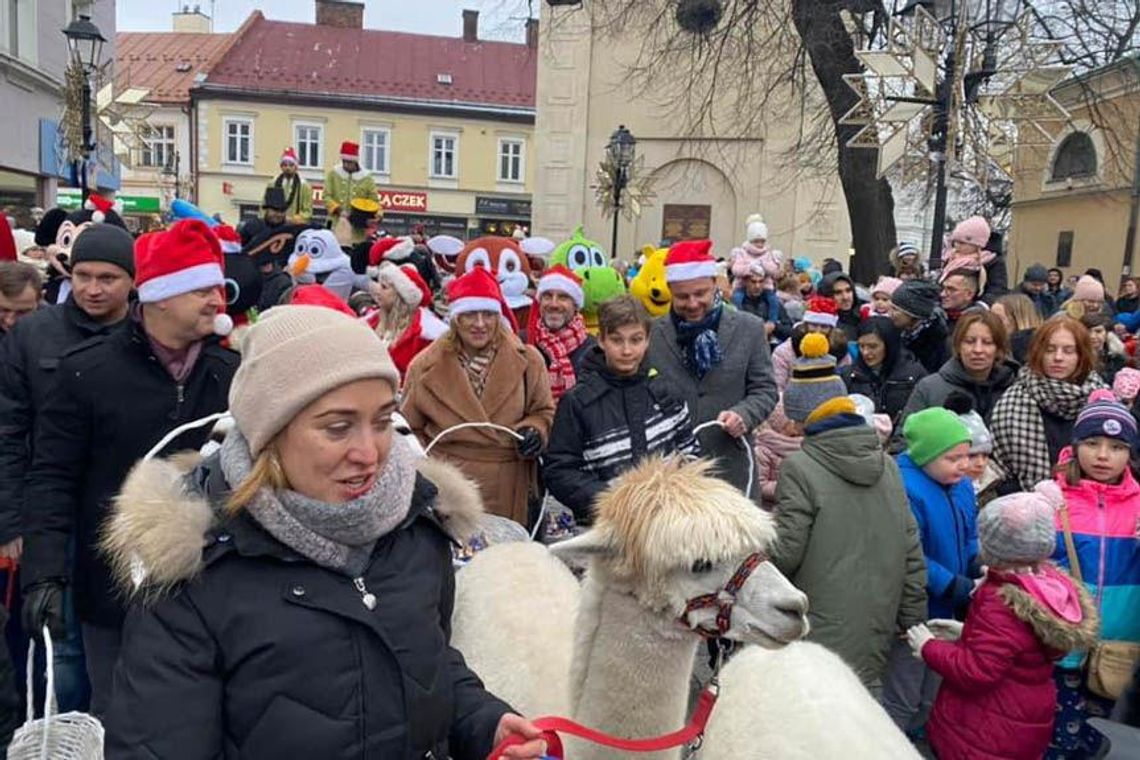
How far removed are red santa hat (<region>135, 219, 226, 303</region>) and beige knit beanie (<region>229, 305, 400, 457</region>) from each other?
1.51 meters

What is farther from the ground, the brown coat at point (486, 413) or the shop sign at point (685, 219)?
the shop sign at point (685, 219)

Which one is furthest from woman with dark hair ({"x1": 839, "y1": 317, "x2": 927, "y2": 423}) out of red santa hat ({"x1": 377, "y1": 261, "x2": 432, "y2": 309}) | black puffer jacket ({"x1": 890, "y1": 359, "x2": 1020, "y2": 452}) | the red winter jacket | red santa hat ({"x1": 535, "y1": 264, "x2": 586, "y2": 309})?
red santa hat ({"x1": 377, "y1": 261, "x2": 432, "y2": 309})

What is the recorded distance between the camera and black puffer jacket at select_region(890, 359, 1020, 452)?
4.80 meters

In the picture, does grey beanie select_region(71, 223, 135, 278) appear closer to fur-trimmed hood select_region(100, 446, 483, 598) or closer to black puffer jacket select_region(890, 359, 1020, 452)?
fur-trimmed hood select_region(100, 446, 483, 598)

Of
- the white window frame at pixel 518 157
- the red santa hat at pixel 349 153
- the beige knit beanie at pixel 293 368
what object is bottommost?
the beige knit beanie at pixel 293 368

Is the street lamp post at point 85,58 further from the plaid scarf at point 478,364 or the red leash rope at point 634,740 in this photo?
the red leash rope at point 634,740

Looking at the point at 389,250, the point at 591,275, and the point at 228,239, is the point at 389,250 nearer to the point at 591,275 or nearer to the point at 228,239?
the point at 228,239

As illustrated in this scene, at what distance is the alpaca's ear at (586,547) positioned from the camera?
257cm

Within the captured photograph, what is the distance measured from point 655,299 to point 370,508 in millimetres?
3949

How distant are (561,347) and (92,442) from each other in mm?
3030

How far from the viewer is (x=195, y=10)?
5212 centimetres

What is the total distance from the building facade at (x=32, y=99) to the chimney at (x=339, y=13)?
81.1 ft

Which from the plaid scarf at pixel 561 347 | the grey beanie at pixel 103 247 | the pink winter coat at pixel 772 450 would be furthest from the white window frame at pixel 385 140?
the grey beanie at pixel 103 247

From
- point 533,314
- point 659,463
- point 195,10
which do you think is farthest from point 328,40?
point 659,463
